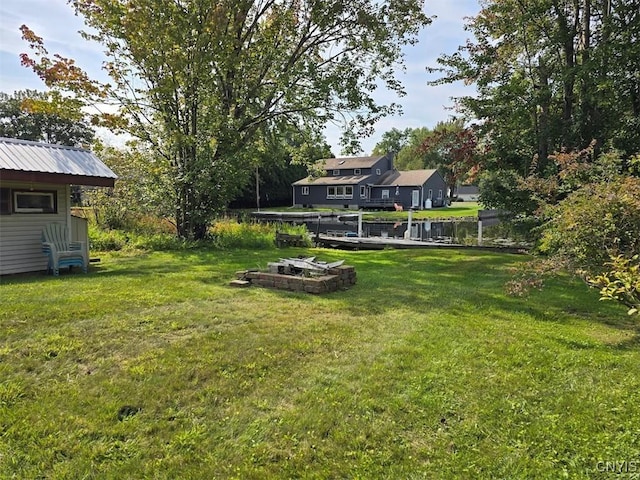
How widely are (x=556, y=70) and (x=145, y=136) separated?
10.6m

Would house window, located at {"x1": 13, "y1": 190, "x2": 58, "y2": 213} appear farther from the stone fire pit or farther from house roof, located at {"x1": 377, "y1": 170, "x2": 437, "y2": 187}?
house roof, located at {"x1": 377, "y1": 170, "x2": 437, "y2": 187}

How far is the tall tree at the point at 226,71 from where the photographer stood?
10.1 m

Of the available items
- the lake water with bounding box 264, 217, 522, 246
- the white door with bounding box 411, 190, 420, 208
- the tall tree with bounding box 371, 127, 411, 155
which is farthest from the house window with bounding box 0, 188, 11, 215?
the tall tree with bounding box 371, 127, 411, 155

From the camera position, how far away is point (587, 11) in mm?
8844

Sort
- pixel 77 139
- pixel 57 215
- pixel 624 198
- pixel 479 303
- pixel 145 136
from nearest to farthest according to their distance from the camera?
pixel 624 198, pixel 479 303, pixel 57 215, pixel 145 136, pixel 77 139

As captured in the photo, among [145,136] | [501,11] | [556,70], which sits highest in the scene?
[501,11]

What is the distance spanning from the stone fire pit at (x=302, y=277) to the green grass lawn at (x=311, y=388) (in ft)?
1.96

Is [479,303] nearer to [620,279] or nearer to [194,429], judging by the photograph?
[620,279]

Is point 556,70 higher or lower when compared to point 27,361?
higher

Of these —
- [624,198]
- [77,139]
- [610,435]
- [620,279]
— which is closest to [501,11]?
[624,198]

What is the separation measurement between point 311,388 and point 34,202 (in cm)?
674

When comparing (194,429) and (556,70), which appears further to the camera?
(556,70)

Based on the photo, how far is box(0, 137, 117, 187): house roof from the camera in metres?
6.31

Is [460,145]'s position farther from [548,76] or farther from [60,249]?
[60,249]
